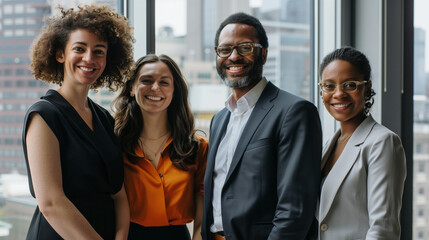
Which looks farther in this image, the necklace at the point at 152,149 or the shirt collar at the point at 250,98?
the necklace at the point at 152,149

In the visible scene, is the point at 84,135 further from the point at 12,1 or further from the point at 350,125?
the point at 350,125

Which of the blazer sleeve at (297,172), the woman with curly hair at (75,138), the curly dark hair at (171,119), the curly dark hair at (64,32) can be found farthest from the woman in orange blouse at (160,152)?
the blazer sleeve at (297,172)

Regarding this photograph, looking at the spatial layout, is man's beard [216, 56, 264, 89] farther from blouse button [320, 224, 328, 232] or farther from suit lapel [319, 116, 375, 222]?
blouse button [320, 224, 328, 232]

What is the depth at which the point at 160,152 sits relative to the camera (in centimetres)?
229

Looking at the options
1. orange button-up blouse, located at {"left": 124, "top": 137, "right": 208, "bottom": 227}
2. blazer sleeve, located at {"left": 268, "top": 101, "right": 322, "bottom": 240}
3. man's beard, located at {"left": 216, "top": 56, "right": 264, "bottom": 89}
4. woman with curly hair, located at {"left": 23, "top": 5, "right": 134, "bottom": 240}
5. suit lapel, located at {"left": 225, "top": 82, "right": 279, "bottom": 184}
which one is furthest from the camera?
orange button-up blouse, located at {"left": 124, "top": 137, "right": 208, "bottom": 227}

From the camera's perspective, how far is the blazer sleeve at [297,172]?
6.04ft

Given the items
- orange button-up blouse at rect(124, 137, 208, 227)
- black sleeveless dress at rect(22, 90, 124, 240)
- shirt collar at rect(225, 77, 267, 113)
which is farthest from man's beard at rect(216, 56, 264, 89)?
black sleeveless dress at rect(22, 90, 124, 240)

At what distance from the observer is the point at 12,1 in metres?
2.35

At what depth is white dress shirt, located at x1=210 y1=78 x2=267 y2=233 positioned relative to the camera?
2.10 metres

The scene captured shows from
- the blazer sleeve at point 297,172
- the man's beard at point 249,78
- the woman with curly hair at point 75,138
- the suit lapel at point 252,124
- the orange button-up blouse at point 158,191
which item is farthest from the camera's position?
the orange button-up blouse at point 158,191

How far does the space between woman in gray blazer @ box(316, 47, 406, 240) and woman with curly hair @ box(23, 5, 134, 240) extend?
915 mm

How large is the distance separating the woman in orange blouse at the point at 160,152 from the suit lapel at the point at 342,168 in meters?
0.67

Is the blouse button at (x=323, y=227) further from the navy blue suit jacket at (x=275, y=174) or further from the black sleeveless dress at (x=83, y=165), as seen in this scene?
the black sleeveless dress at (x=83, y=165)

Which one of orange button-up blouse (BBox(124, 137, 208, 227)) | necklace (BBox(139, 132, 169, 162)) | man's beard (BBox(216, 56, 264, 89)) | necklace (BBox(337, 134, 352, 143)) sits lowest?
orange button-up blouse (BBox(124, 137, 208, 227))
